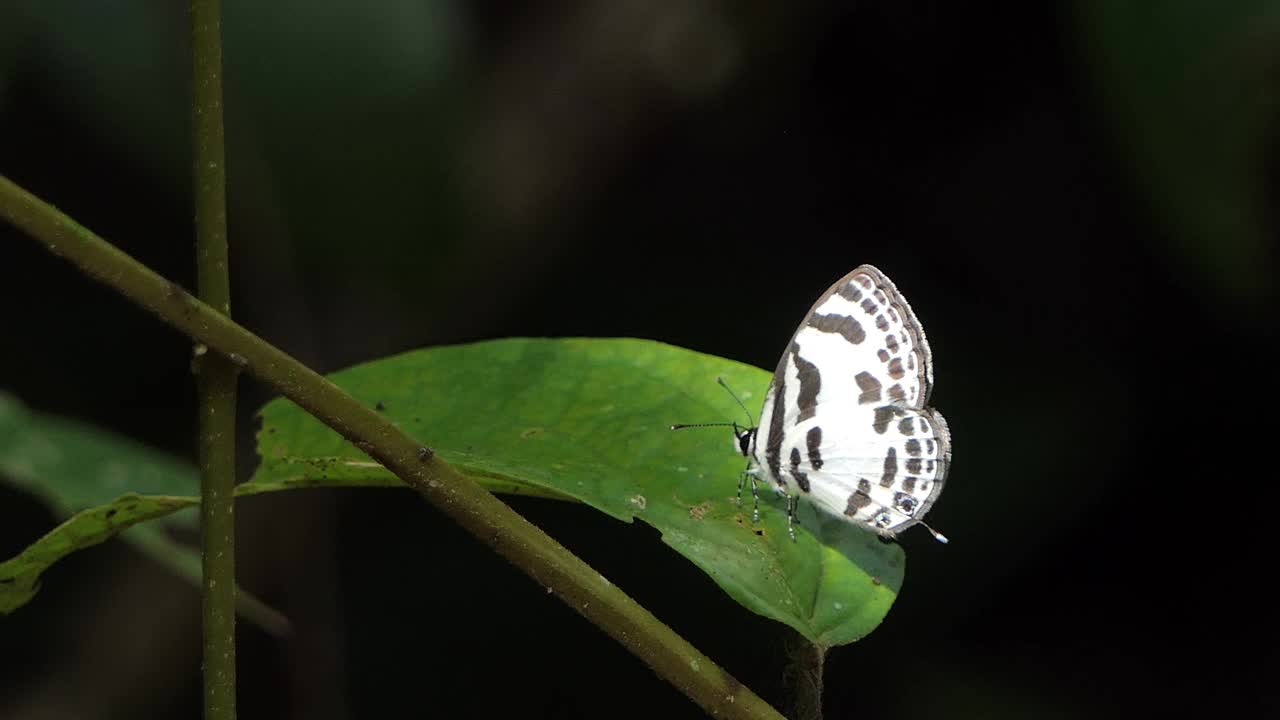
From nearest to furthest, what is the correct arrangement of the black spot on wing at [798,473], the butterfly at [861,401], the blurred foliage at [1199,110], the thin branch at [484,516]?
the thin branch at [484,516]
the black spot on wing at [798,473]
the butterfly at [861,401]
the blurred foliage at [1199,110]

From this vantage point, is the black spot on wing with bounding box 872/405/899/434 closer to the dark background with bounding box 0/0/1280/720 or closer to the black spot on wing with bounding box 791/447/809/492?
the black spot on wing with bounding box 791/447/809/492

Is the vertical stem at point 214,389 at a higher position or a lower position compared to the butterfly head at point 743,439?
higher

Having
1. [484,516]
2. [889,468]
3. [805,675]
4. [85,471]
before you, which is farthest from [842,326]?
[85,471]

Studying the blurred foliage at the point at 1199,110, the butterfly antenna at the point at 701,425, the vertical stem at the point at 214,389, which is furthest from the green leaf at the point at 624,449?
the blurred foliage at the point at 1199,110

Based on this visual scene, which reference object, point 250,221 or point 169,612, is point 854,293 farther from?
point 169,612

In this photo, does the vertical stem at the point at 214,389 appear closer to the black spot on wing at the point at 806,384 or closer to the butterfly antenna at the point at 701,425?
the butterfly antenna at the point at 701,425

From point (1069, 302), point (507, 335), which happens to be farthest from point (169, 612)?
point (1069, 302)
